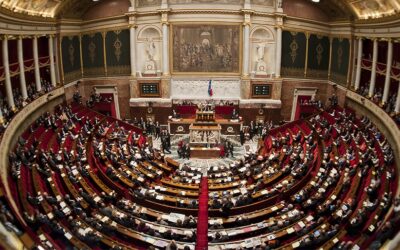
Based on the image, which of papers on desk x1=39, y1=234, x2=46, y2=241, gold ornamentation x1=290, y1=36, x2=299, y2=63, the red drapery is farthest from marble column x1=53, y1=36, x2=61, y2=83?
papers on desk x1=39, y1=234, x2=46, y2=241

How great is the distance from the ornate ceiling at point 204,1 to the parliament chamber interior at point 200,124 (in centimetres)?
Answer: 17

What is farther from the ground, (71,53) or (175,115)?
(71,53)

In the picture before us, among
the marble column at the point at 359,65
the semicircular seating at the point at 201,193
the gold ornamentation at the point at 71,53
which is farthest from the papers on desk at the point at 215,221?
the gold ornamentation at the point at 71,53

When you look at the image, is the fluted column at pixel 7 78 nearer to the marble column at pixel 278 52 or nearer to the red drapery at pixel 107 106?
the red drapery at pixel 107 106

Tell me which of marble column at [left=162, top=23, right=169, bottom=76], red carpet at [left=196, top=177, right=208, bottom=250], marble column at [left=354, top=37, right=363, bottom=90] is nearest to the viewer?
red carpet at [left=196, top=177, right=208, bottom=250]

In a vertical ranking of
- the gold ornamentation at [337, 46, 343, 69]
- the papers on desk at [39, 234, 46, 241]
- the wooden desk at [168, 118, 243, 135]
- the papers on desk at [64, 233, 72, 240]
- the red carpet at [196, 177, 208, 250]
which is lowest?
the red carpet at [196, 177, 208, 250]

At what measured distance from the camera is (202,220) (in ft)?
50.8

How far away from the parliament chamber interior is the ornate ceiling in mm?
166

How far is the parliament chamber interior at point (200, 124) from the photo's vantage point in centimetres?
1384

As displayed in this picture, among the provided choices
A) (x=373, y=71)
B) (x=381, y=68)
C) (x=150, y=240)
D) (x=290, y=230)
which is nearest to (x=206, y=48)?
(x=373, y=71)

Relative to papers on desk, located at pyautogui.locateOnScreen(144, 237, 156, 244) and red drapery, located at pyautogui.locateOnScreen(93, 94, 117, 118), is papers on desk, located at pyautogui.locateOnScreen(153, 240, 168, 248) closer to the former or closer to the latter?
papers on desk, located at pyautogui.locateOnScreen(144, 237, 156, 244)

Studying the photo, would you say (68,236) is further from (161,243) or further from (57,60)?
(57,60)

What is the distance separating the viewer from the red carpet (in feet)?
45.8

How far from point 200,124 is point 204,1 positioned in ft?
36.1
